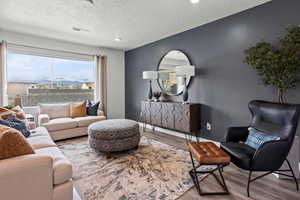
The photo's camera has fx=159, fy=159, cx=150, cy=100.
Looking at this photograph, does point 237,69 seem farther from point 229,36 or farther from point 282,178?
point 282,178

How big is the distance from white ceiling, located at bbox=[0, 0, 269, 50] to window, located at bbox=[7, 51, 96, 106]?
0.79 metres

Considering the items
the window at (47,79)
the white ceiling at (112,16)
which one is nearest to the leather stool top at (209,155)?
the white ceiling at (112,16)

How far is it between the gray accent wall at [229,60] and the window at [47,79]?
2804 millimetres

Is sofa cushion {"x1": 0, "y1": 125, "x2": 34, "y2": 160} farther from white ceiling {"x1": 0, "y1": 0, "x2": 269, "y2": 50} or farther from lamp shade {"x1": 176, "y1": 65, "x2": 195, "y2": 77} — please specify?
lamp shade {"x1": 176, "y1": 65, "x2": 195, "y2": 77}

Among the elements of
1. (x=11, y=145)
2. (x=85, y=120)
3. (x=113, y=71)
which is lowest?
(x=85, y=120)

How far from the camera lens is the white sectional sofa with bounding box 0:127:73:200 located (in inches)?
46.3

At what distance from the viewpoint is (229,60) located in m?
3.00

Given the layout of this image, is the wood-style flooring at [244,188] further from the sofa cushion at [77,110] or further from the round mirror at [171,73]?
the sofa cushion at [77,110]

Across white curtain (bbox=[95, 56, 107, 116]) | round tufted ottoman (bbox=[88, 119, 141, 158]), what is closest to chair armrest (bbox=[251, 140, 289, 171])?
round tufted ottoman (bbox=[88, 119, 141, 158])

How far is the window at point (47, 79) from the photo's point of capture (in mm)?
3992

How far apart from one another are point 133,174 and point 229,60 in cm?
260

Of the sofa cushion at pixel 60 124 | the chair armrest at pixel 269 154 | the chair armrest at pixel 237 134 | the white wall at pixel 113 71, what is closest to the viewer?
the chair armrest at pixel 269 154

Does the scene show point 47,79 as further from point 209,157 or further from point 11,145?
point 209,157

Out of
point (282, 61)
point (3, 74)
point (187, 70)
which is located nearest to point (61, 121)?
point (3, 74)
